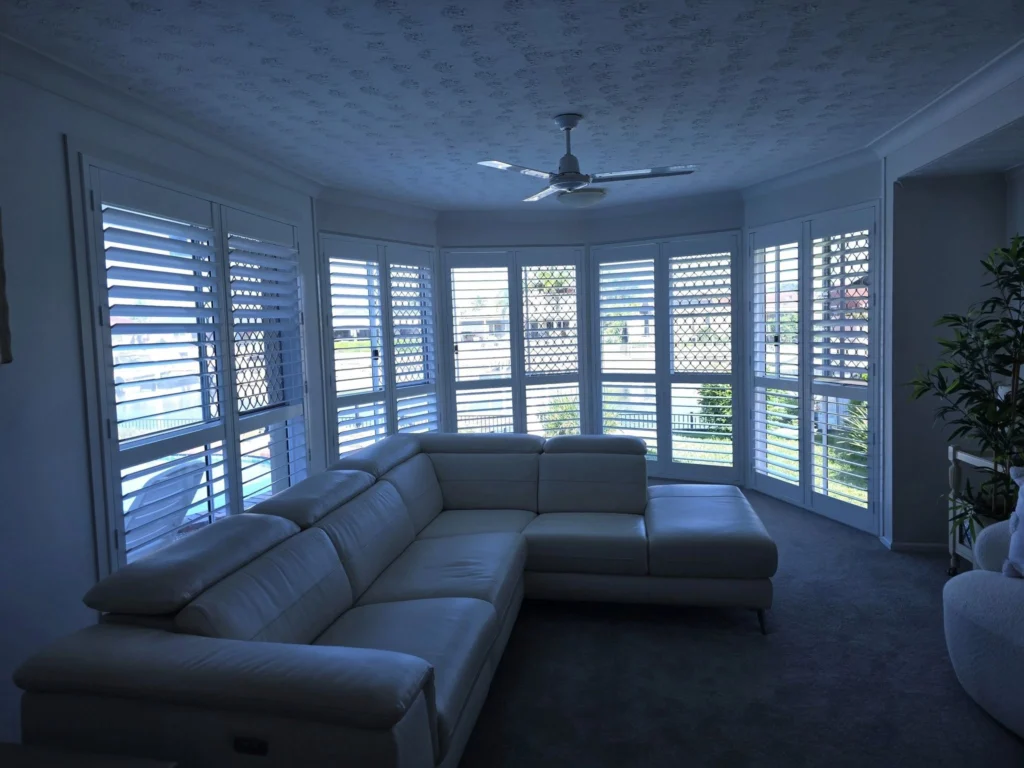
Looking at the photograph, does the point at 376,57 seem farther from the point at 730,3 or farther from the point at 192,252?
the point at 192,252

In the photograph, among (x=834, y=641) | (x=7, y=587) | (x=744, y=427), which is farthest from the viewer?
(x=744, y=427)

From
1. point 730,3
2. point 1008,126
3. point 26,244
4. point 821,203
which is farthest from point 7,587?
point 821,203

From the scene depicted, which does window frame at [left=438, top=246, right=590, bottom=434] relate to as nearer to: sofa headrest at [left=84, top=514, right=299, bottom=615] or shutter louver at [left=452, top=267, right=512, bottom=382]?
shutter louver at [left=452, top=267, right=512, bottom=382]

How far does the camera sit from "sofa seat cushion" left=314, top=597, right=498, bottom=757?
1.97 metres

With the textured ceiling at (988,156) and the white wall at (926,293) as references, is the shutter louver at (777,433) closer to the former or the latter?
the white wall at (926,293)

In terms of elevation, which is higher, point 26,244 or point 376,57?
Result: point 376,57

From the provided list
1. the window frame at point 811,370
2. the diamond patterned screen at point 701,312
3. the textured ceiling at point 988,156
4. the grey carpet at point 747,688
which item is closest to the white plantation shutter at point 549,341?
the diamond patterned screen at point 701,312

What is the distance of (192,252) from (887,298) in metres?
3.97

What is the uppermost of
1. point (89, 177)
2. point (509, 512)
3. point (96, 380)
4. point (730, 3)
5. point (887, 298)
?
point (730, 3)

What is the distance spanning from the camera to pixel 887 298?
4.09 meters

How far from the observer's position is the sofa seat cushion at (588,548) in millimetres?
3221

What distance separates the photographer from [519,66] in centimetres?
265

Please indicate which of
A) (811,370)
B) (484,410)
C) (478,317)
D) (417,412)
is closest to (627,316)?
(478,317)

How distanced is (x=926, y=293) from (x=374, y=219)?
3824 mm
